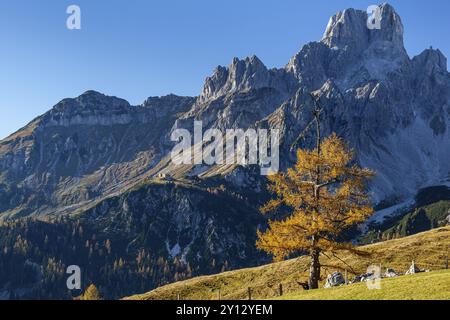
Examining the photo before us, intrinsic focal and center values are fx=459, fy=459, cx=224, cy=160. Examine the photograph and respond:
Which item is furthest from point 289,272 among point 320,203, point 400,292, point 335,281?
point 400,292

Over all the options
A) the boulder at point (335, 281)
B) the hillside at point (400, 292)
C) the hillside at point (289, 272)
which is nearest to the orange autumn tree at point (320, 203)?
the hillside at point (400, 292)

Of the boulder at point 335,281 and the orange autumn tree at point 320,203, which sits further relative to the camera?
the boulder at point 335,281

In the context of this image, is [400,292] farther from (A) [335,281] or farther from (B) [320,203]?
(A) [335,281]

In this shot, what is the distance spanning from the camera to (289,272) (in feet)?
254

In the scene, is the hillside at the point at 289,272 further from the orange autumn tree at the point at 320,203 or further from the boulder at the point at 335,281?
the orange autumn tree at the point at 320,203

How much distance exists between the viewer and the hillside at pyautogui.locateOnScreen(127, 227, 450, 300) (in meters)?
67.7

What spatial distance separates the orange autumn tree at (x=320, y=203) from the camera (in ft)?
131

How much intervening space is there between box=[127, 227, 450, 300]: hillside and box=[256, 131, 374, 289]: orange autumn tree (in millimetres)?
23010

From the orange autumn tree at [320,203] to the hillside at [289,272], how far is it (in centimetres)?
2301

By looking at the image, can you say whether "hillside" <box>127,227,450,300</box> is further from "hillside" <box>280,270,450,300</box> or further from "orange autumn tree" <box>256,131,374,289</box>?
"hillside" <box>280,270,450,300</box>
